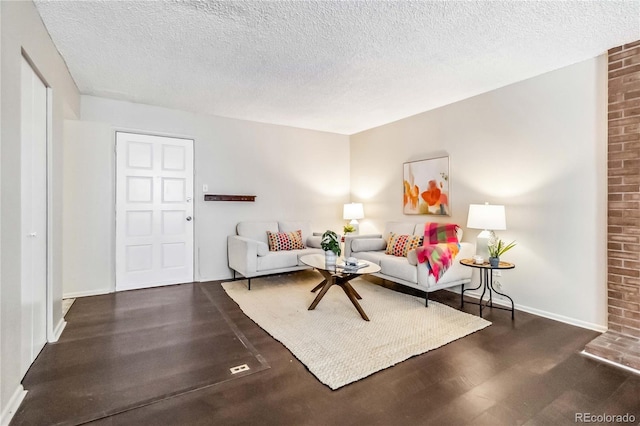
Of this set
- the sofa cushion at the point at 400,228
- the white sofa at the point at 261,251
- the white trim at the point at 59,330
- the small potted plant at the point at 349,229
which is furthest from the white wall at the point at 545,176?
the white trim at the point at 59,330

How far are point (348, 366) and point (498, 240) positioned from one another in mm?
2251

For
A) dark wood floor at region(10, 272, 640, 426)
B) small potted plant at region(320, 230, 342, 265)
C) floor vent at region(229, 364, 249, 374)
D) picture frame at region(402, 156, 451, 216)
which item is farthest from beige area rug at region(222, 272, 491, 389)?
picture frame at region(402, 156, 451, 216)

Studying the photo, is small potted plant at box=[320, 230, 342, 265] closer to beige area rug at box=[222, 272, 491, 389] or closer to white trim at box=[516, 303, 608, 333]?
beige area rug at box=[222, 272, 491, 389]

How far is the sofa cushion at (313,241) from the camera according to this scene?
4.60 meters

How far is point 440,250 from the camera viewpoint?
10.6ft

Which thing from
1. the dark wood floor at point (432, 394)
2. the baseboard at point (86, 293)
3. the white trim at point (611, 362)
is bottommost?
the dark wood floor at point (432, 394)

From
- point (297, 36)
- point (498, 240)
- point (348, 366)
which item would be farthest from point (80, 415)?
point (498, 240)

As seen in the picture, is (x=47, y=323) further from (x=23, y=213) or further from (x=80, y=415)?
(x=80, y=415)

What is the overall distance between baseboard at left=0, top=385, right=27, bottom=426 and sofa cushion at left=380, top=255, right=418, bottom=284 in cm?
310

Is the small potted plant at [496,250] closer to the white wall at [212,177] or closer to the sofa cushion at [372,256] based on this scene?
the sofa cushion at [372,256]

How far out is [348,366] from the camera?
2033mm

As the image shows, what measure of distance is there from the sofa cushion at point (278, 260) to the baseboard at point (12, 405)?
236cm

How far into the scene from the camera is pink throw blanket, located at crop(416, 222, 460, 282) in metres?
3.17

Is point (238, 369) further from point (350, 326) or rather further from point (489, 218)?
point (489, 218)
